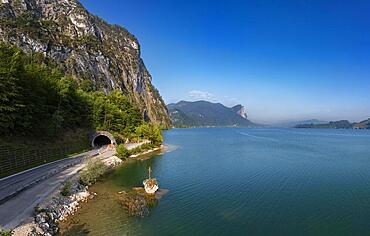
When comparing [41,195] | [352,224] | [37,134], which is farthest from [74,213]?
[37,134]

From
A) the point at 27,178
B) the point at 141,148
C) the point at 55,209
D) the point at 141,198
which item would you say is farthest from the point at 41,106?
the point at 55,209

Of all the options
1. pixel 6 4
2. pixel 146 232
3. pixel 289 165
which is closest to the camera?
pixel 146 232

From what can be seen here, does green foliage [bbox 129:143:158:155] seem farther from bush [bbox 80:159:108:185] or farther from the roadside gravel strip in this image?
bush [bbox 80:159:108:185]

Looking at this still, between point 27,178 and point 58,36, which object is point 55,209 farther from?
point 58,36

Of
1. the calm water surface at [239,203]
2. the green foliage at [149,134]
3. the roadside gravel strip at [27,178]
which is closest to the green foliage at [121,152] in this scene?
the calm water surface at [239,203]

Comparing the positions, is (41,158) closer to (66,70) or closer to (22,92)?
(22,92)
